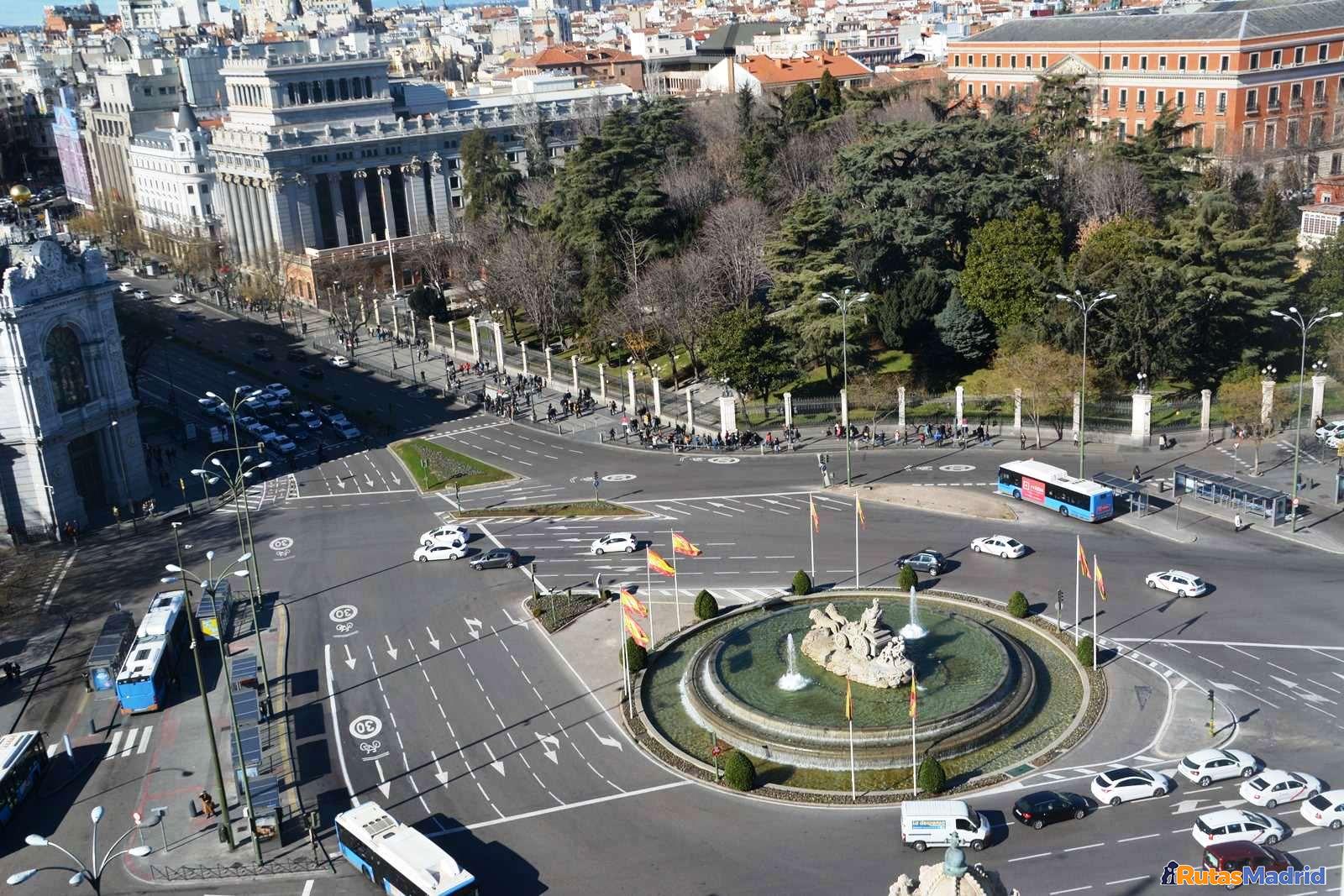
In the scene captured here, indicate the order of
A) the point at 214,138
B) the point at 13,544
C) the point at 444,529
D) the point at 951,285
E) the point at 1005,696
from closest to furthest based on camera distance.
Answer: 1. the point at 1005,696
2. the point at 444,529
3. the point at 13,544
4. the point at 951,285
5. the point at 214,138

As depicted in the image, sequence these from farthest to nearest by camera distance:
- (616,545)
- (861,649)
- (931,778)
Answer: (616,545) → (861,649) → (931,778)

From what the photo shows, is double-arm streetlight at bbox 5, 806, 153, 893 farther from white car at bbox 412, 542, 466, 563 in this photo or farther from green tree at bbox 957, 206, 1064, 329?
green tree at bbox 957, 206, 1064, 329

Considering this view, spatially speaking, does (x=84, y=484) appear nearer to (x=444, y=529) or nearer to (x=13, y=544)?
(x=13, y=544)

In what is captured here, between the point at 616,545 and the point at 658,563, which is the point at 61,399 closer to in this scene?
the point at 616,545

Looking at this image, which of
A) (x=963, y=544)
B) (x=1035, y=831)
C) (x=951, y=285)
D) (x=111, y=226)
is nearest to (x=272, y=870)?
(x=1035, y=831)

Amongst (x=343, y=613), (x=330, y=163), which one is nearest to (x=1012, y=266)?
(x=343, y=613)
